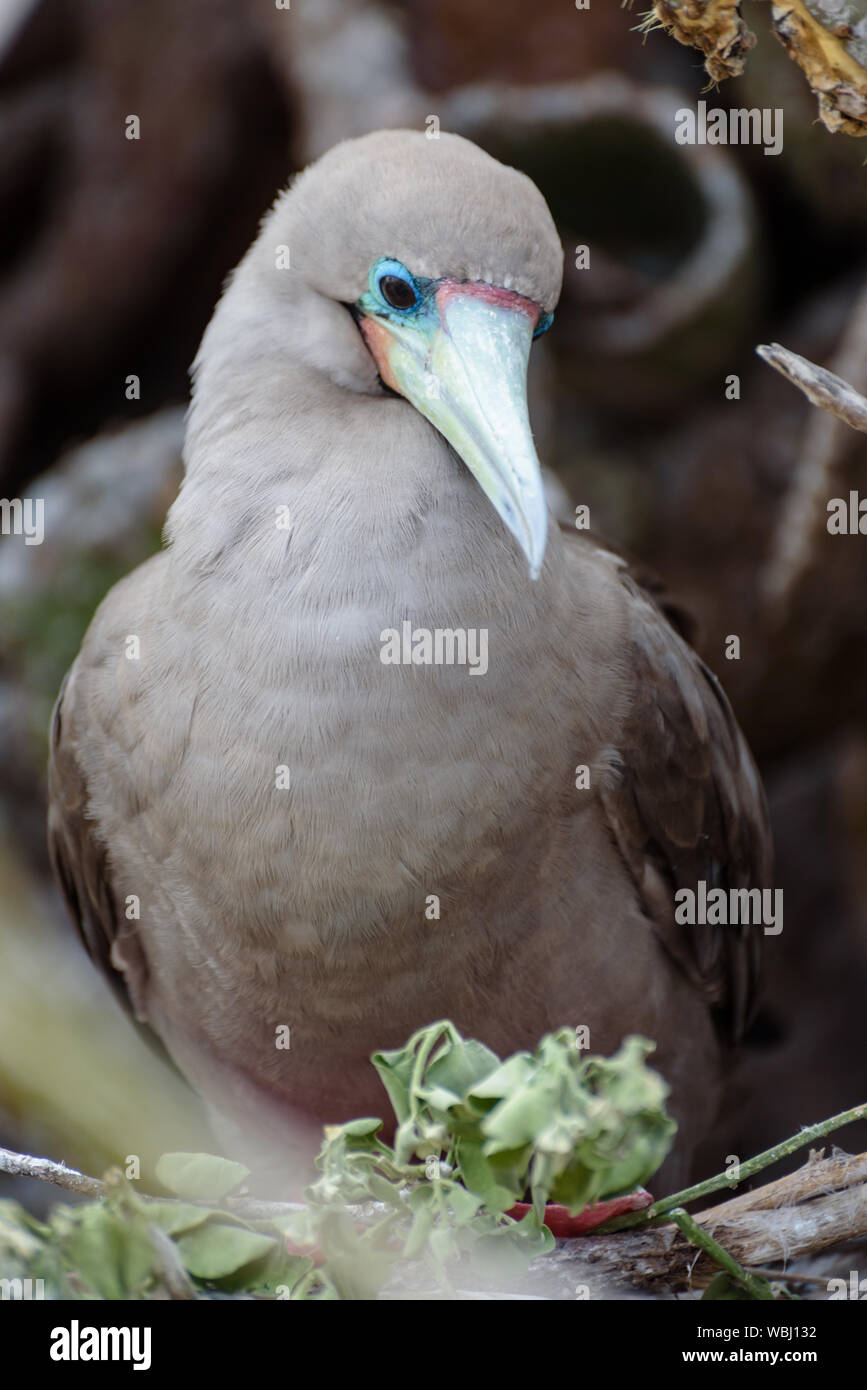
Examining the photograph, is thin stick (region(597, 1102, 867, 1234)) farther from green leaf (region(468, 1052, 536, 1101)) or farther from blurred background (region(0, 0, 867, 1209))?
blurred background (region(0, 0, 867, 1209))

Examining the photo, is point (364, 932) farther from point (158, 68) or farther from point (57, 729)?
point (158, 68)

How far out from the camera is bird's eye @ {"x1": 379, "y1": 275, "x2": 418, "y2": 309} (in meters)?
2.54

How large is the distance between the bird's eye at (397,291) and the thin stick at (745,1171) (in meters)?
1.50

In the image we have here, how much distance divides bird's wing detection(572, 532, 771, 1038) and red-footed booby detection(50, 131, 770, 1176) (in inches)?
0.5

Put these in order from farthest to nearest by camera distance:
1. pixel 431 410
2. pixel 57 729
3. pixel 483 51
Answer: pixel 483 51 < pixel 57 729 < pixel 431 410

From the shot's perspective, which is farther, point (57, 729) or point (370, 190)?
point (57, 729)

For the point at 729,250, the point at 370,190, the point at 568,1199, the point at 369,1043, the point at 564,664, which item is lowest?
the point at 568,1199

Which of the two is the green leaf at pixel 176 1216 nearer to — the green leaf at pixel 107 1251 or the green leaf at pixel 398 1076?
the green leaf at pixel 107 1251

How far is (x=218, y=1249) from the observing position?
1.79m

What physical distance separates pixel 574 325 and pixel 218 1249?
351 cm
